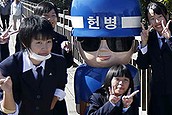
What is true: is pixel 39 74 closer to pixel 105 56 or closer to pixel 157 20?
pixel 105 56

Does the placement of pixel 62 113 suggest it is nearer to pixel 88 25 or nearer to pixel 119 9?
pixel 88 25

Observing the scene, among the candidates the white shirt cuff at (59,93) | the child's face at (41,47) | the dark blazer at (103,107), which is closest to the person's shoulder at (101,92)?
the dark blazer at (103,107)

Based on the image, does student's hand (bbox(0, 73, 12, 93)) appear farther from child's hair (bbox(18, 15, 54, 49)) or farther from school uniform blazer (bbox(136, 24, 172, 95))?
school uniform blazer (bbox(136, 24, 172, 95))

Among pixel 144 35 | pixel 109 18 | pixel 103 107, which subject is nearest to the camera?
pixel 103 107

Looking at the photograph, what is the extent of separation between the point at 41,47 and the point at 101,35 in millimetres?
593

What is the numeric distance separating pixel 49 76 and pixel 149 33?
109 cm

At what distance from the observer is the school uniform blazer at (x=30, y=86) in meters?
3.04

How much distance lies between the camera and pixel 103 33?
336 cm

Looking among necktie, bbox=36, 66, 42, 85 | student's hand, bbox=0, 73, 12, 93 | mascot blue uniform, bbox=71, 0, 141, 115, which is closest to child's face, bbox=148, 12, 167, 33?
mascot blue uniform, bbox=71, 0, 141, 115

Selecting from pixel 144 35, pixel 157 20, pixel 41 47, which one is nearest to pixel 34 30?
pixel 41 47

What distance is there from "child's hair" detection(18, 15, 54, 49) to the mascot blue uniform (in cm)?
46

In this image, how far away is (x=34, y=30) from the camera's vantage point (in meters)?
3.01

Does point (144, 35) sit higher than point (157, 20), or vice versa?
point (157, 20)

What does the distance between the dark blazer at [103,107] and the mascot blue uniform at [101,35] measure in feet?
0.81
